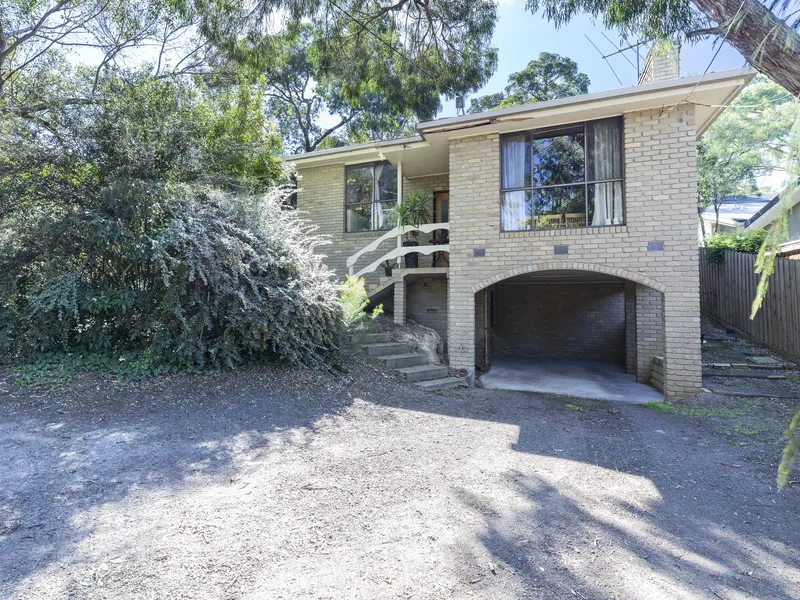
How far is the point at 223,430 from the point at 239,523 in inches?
71.8

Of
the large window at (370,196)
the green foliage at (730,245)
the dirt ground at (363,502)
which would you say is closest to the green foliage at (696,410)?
the dirt ground at (363,502)

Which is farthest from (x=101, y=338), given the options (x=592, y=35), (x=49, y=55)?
(x=592, y=35)

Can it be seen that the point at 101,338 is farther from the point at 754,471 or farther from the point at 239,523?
the point at 754,471

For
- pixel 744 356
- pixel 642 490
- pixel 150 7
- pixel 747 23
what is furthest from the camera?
pixel 744 356

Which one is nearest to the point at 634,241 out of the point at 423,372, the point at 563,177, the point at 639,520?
the point at 563,177

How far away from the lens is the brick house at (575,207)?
6.79 metres

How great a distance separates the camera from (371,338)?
8.12m

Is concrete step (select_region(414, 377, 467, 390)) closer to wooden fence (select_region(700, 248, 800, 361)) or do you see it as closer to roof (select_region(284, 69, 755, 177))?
roof (select_region(284, 69, 755, 177))

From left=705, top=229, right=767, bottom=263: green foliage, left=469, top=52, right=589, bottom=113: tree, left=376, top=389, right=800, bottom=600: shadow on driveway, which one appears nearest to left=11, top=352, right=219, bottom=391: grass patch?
left=376, top=389, right=800, bottom=600: shadow on driveway

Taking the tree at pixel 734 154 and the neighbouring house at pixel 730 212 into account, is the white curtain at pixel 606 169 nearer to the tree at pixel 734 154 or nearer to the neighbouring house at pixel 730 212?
the tree at pixel 734 154

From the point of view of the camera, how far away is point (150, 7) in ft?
25.5

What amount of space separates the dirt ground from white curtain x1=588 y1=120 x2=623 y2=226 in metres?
3.75

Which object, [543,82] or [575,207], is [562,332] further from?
[543,82]

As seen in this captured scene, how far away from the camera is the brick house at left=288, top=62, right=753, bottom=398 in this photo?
6.79 m
